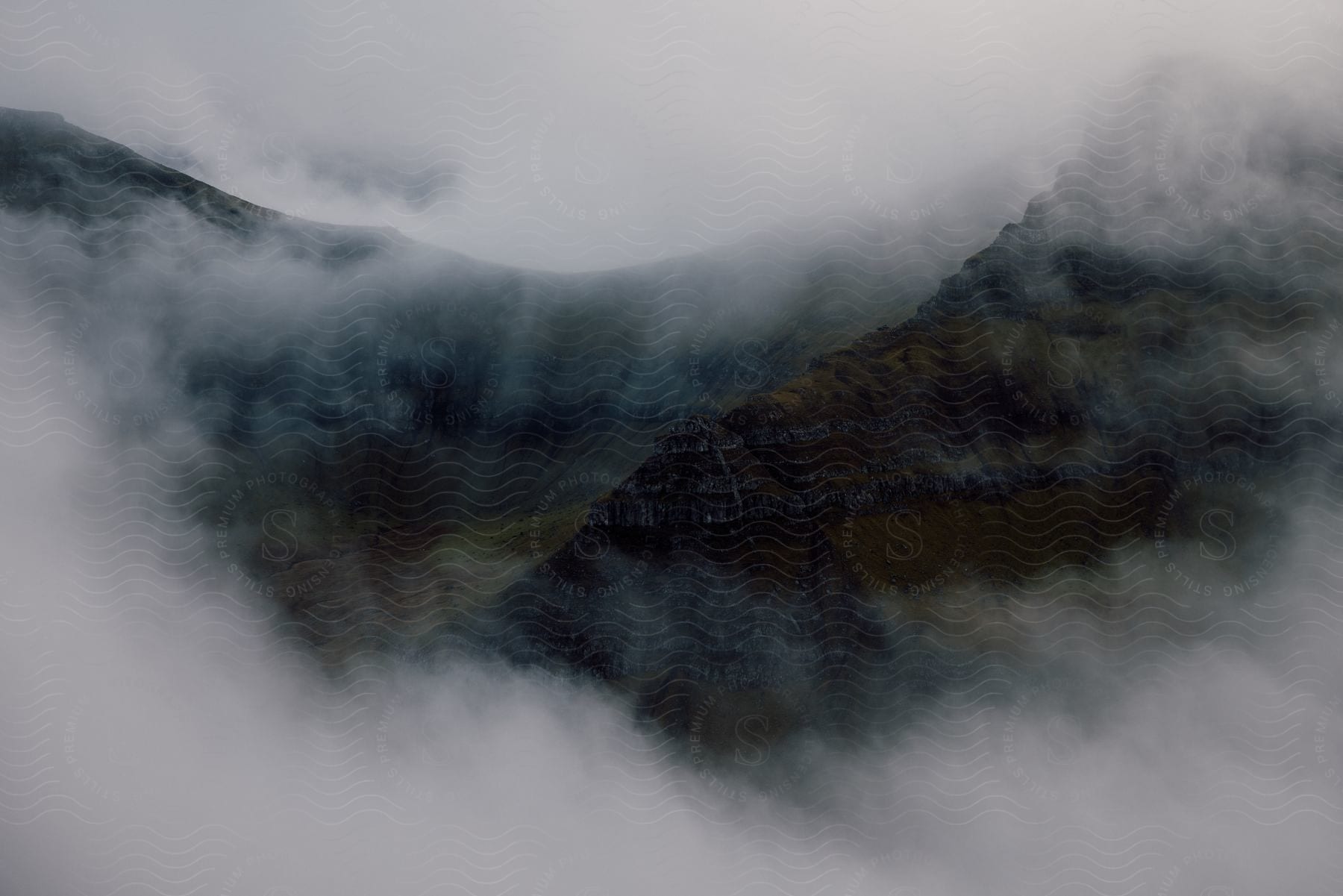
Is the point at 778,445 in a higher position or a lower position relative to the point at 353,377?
higher

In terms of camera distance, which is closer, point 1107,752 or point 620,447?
point 1107,752

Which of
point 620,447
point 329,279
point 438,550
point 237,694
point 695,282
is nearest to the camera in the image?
point 237,694

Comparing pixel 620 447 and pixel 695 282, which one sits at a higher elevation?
pixel 695 282

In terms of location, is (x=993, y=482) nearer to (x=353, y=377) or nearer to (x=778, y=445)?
(x=778, y=445)

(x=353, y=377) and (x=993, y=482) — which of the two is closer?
(x=993, y=482)

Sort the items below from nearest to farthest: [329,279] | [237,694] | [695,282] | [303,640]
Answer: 1. [237,694]
2. [303,640]
3. [695,282]
4. [329,279]

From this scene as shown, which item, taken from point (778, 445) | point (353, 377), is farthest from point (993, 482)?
point (353, 377)

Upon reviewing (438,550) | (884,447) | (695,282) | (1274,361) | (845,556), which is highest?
(1274,361)

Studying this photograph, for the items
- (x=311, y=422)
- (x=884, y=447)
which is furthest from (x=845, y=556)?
(x=311, y=422)

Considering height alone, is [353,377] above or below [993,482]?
below

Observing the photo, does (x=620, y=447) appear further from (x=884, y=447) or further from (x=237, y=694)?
(x=237, y=694)

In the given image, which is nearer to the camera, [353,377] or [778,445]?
[778,445]
